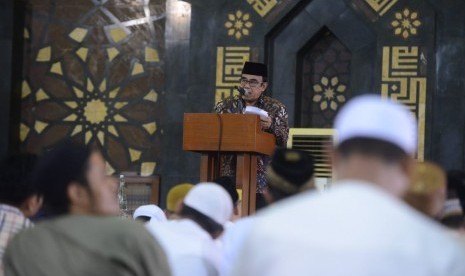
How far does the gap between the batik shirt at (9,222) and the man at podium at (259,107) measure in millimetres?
3682

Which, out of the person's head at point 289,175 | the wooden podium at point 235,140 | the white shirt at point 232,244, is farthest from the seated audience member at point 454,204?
the wooden podium at point 235,140

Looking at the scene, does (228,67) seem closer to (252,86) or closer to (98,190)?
(252,86)

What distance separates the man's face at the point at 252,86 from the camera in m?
7.60

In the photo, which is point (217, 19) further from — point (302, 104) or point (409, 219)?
point (409, 219)

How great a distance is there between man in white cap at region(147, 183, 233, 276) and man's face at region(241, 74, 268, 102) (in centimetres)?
365

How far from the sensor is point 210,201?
3.89 meters

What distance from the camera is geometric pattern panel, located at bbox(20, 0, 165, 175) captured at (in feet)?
35.7

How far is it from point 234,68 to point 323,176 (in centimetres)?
161

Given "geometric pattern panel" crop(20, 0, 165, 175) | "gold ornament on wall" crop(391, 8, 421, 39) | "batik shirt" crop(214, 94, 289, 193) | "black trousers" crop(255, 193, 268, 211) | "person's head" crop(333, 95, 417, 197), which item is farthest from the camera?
"geometric pattern panel" crop(20, 0, 165, 175)

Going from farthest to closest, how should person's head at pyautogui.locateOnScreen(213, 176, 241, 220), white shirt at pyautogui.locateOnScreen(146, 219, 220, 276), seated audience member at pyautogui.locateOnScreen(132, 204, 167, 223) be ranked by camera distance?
seated audience member at pyautogui.locateOnScreen(132, 204, 167, 223) → person's head at pyautogui.locateOnScreen(213, 176, 241, 220) → white shirt at pyautogui.locateOnScreen(146, 219, 220, 276)

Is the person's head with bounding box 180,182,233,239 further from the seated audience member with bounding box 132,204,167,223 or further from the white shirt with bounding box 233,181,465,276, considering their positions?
the seated audience member with bounding box 132,204,167,223

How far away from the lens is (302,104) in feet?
33.7

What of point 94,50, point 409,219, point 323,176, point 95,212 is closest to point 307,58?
point 323,176

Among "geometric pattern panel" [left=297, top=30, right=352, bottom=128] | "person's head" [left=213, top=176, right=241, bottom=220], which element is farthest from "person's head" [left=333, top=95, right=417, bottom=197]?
"geometric pattern panel" [left=297, top=30, right=352, bottom=128]
